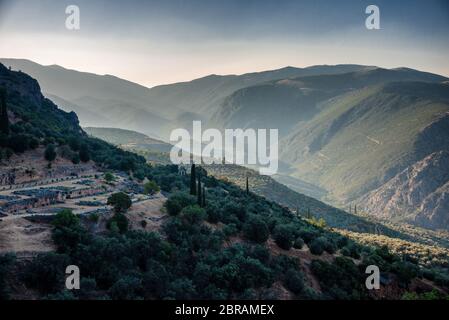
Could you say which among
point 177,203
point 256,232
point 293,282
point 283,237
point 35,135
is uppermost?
point 35,135

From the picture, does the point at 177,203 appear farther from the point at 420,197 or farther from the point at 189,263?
the point at 420,197

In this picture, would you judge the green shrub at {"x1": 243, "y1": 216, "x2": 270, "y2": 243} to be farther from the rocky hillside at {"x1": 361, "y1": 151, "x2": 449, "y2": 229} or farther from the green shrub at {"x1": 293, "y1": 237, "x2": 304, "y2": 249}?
the rocky hillside at {"x1": 361, "y1": 151, "x2": 449, "y2": 229}

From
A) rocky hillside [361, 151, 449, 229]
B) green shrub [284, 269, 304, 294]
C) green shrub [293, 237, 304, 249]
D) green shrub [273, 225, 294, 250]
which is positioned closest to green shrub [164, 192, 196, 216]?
green shrub [273, 225, 294, 250]

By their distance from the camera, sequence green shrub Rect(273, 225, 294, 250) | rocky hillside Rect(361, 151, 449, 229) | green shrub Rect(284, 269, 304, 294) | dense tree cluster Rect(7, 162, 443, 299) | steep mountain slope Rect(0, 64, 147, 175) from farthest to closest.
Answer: rocky hillside Rect(361, 151, 449, 229), steep mountain slope Rect(0, 64, 147, 175), green shrub Rect(273, 225, 294, 250), green shrub Rect(284, 269, 304, 294), dense tree cluster Rect(7, 162, 443, 299)

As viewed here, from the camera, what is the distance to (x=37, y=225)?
87.5ft

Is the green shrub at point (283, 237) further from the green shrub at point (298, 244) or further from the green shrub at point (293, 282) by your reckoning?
the green shrub at point (293, 282)

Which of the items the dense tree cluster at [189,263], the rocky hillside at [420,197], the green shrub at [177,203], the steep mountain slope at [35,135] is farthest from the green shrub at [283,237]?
the rocky hillside at [420,197]

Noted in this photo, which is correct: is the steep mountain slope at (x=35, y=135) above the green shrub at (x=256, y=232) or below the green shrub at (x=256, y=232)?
above

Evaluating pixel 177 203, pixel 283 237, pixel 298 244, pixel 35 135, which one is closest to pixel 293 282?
pixel 283 237

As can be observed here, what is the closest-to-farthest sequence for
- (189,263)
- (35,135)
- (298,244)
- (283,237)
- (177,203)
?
1. (189,263)
2. (177,203)
3. (283,237)
4. (298,244)
5. (35,135)

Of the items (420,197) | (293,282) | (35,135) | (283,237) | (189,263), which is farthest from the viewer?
(420,197)

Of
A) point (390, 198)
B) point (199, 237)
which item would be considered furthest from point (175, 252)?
point (390, 198)
